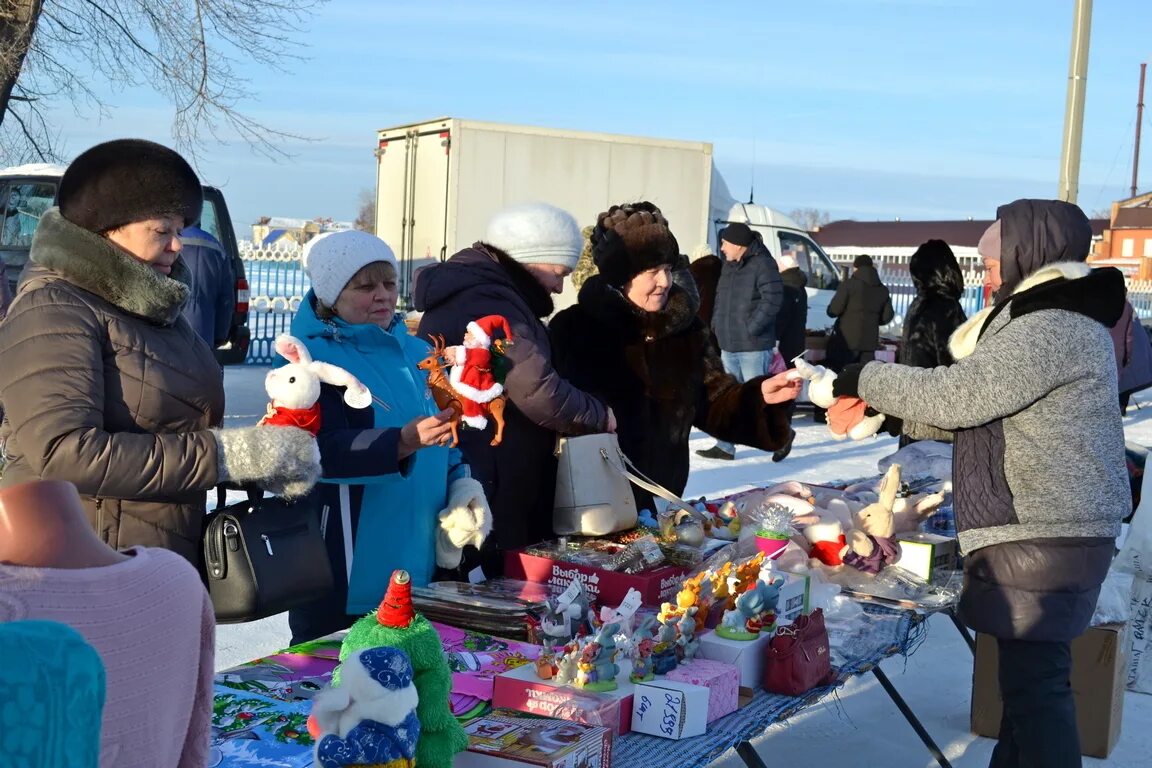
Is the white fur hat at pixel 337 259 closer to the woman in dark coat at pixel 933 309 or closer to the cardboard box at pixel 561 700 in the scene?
the cardboard box at pixel 561 700

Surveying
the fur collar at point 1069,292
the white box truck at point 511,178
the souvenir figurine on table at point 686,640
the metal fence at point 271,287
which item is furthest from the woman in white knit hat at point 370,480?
the metal fence at point 271,287

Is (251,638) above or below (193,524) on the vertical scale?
below

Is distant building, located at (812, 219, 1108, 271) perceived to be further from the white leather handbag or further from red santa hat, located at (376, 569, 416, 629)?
red santa hat, located at (376, 569, 416, 629)

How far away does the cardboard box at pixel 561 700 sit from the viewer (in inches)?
85.0

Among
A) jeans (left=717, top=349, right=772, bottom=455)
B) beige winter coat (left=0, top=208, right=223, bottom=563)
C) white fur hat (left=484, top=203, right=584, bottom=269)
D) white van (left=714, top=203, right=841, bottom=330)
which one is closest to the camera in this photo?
beige winter coat (left=0, top=208, right=223, bottom=563)

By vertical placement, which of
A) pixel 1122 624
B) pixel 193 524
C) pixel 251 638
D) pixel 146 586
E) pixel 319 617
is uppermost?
pixel 146 586

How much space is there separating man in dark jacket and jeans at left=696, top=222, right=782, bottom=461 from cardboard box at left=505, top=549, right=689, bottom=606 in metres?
6.31

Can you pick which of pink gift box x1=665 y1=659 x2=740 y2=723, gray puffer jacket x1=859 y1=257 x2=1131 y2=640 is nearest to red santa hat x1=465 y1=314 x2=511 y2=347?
pink gift box x1=665 y1=659 x2=740 y2=723

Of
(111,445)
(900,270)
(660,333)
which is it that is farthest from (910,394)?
(900,270)

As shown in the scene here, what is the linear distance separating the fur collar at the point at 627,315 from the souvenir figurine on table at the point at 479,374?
3.36 feet

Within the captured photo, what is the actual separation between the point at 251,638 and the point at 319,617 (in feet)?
6.40

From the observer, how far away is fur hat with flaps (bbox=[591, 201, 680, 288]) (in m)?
3.74

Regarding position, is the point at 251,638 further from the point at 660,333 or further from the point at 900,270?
the point at 900,270

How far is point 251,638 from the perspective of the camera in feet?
15.4
